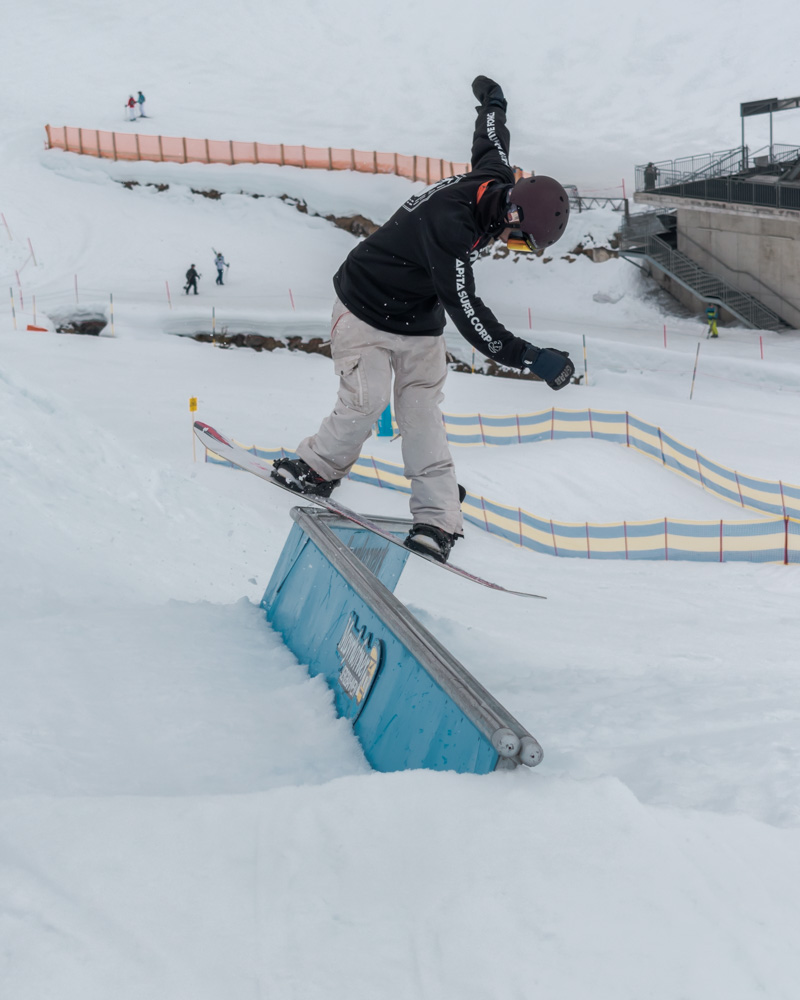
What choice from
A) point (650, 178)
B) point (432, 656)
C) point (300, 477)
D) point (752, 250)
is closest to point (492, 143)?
point (300, 477)

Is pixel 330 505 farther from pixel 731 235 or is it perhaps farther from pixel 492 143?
pixel 731 235

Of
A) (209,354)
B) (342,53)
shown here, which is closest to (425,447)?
(209,354)

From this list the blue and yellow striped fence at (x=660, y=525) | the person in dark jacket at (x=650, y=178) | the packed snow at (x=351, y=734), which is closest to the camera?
the packed snow at (x=351, y=734)

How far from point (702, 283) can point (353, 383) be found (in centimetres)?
2481

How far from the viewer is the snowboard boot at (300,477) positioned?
4.72 meters

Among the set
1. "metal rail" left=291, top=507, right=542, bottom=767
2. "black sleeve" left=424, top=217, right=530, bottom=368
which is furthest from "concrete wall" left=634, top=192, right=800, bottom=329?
"metal rail" left=291, top=507, right=542, bottom=767

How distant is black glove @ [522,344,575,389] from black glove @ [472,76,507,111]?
162 cm

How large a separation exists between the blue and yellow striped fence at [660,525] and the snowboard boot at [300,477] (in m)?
6.54

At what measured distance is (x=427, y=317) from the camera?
170 inches

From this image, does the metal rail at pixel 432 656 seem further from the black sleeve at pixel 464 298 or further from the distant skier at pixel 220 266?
the distant skier at pixel 220 266

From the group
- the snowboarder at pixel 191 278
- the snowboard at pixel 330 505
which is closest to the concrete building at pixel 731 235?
the snowboarder at pixel 191 278

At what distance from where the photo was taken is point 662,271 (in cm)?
2777

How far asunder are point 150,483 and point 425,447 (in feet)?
14.8

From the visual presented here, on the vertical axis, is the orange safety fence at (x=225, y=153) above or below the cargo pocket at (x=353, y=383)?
above
